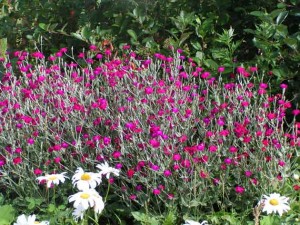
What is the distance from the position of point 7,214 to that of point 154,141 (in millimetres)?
901

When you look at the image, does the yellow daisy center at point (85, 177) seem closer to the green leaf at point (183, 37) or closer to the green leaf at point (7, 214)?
the green leaf at point (7, 214)

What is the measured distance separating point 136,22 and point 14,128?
1470mm

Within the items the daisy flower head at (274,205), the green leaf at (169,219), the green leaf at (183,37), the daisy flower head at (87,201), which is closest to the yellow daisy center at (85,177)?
the daisy flower head at (87,201)

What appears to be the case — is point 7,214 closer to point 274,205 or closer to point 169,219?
point 169,219

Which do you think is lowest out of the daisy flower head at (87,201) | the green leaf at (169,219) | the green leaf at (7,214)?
the green leaf at (7,214)

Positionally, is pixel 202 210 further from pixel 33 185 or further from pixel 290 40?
pixel 290 40

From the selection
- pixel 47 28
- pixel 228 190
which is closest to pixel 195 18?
pixel 47 28

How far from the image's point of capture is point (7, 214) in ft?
10.1

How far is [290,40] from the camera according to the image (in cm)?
379

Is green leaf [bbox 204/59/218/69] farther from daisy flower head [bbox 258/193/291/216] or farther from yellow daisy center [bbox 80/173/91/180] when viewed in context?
yellow daisy center [bbox 80/173/91/180]

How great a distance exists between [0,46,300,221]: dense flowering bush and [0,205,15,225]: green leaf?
15 centimetres

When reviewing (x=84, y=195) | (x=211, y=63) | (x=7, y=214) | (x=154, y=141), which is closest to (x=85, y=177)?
(x=84, y=195)

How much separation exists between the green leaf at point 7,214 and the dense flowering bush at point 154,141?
0.51 feet

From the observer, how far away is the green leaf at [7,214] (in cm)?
304
